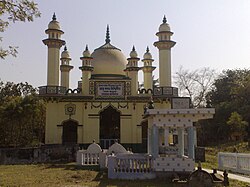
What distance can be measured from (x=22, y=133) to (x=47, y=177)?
2153 centimetres

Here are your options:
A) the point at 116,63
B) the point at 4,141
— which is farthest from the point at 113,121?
the point at 4,141

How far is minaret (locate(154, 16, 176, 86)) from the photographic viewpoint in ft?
85.7

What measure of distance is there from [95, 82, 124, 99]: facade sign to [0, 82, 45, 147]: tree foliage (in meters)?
7.52

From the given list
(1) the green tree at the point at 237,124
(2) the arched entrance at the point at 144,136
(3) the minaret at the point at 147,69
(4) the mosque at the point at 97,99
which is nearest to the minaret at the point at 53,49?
(4) the mosque at the point at 97,99

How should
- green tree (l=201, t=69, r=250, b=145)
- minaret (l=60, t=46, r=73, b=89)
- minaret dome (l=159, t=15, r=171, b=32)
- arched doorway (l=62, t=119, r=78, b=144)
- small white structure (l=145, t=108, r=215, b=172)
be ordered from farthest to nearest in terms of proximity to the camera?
green tree (l=201, t=69, r=250, b=145) → minaret (l=60, t=46, r=73, b=89) → minaret dome (l=159, t=15, r=171, b=32) → arched doorway (l=62, t=119, r=78, b=144) → small white structure (l=145, t=108, r=215, b=172)

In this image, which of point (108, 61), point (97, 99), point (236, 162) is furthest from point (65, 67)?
point (236, 162)

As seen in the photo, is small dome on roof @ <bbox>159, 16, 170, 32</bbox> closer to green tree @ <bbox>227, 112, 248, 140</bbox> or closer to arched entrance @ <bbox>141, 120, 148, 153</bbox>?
arched entrance @ <bbox>141, 120, 148, 153</bbox>

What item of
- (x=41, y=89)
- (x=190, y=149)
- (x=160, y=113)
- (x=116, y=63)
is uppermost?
(x=116, y=63)

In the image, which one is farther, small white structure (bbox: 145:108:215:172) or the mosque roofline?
the mosque roofline

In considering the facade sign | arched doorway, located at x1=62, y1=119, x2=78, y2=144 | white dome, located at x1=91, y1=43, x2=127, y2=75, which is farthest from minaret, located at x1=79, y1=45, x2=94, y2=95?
arched doorway, located at x1=62, y1=119, x2=78, y2=144

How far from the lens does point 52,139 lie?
24969 millimetres

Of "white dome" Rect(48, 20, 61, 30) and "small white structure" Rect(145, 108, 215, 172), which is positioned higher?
"white dome" Rect(48, 20, 61, 30)

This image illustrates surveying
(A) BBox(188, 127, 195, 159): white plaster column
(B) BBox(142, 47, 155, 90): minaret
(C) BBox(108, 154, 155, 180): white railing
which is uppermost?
(B) BBox(142, 47, 155, 90): minaret

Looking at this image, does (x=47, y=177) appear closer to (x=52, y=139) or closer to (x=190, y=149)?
(x=190, y=149)
